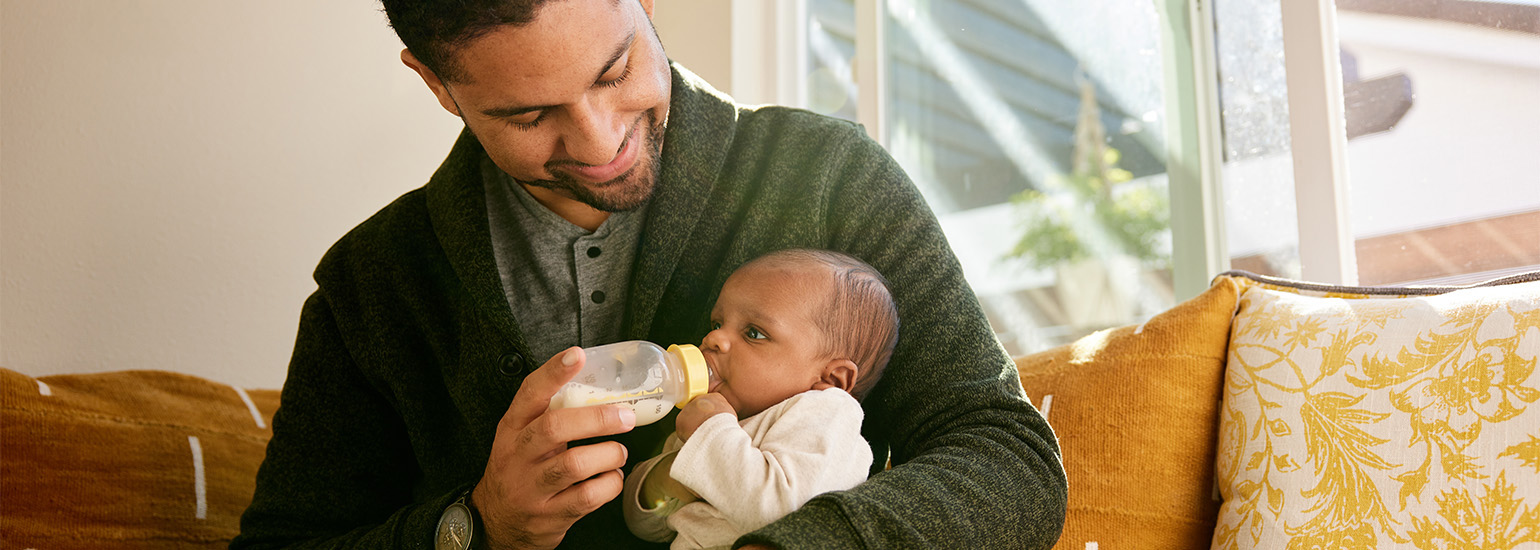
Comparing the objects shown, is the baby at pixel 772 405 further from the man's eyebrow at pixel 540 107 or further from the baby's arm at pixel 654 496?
the man's eyebrow at pixel 540 107

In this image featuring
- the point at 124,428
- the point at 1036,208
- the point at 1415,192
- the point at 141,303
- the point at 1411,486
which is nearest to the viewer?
the point at 1411,486

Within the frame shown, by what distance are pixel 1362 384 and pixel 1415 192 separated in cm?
72

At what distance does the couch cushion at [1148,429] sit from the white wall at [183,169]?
1.50 m

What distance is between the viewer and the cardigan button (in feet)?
3.88

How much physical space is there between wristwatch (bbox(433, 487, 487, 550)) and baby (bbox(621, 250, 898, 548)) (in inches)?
6.2

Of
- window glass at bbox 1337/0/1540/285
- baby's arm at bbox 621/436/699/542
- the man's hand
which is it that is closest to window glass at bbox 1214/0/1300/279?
window glass at bbox 1337/0/1540/285

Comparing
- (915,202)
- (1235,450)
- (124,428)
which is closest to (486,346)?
(915,202)

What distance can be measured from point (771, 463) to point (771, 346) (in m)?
0.17

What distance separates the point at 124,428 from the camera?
4.76 feet

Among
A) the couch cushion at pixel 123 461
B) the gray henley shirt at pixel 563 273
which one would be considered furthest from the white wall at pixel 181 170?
the gray henley shirt at pixel 563 273

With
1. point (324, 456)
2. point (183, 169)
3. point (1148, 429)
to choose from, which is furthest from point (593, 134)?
point (183, 169)

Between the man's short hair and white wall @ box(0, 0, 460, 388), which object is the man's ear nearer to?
the man's short hair

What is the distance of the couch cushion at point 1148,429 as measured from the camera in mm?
1271

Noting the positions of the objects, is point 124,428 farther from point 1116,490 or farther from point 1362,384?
point 1362,384
